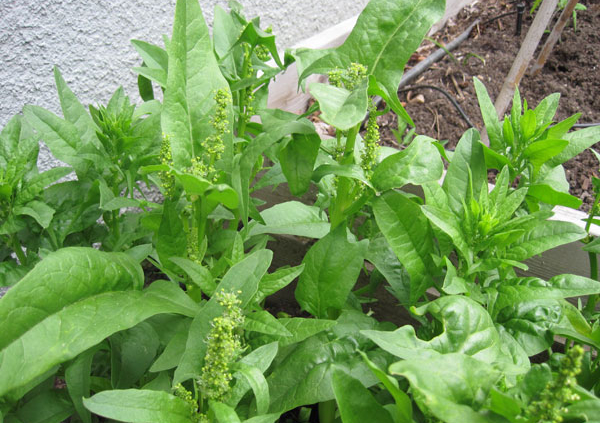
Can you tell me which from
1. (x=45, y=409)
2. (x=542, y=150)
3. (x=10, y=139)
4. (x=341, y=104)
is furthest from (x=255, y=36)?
(x=45, y=409)

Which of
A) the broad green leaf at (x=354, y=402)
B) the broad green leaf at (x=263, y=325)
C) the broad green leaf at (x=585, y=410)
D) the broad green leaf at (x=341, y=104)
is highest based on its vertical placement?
the broad green leaf at (x=341, y=104)

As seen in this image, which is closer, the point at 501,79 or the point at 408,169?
the point at 408,169

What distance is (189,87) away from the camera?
112cm

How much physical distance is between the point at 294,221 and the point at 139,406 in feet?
2.12

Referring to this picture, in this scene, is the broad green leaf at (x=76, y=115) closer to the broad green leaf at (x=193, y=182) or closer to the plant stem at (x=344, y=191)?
the broad green leaf at (x=193, y=182)

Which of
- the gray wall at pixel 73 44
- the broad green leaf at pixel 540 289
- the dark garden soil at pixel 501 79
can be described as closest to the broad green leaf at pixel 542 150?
the broad green leaf at pixel 540 289

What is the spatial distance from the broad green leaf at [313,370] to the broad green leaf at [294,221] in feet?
0.98

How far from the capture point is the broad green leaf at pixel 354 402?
86 centimetres

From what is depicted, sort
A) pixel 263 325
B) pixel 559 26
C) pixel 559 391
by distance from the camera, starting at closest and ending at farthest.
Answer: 1. pixel 559 391
2. pixel 263 325
3. pixel 559 26

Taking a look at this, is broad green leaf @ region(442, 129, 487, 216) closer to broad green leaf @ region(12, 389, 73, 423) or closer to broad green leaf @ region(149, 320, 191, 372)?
broad green leaf @ region(149, 320, 191, 372)

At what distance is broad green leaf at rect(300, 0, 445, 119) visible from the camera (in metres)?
1.12

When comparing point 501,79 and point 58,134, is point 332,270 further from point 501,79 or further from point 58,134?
point 501,79

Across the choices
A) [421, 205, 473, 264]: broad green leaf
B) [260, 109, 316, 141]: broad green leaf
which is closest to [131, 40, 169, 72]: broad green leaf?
[260, 109, 316, 141]: broad green leaf

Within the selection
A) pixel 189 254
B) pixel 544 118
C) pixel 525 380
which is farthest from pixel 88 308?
pixel 544 118
